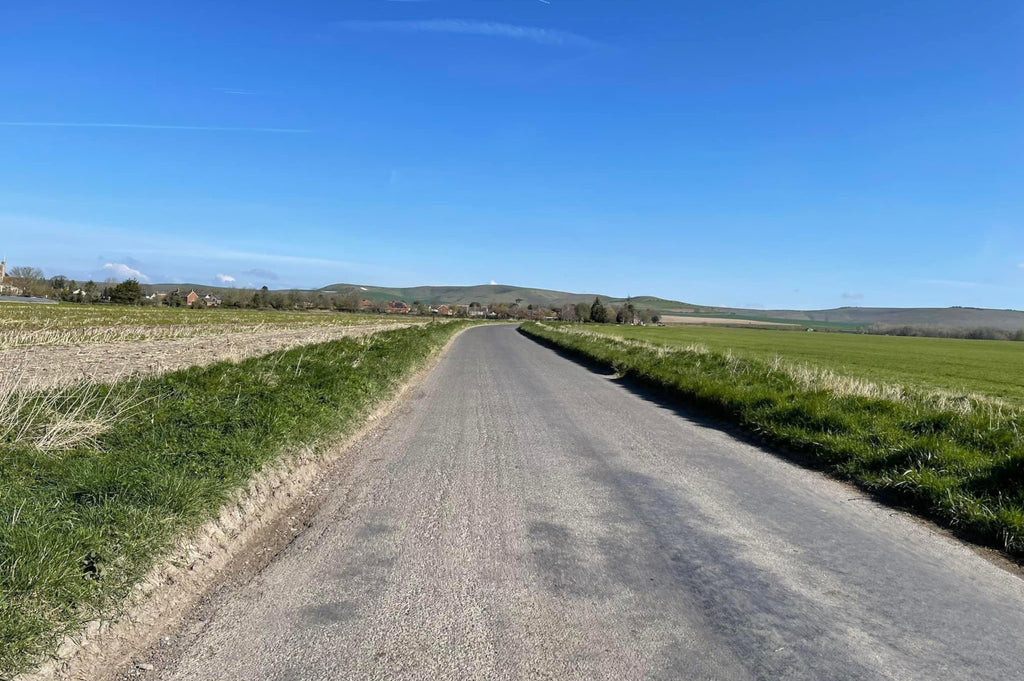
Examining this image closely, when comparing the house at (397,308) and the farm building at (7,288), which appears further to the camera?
the house at (397,308)

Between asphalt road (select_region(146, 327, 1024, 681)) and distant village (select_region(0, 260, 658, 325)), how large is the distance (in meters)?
118

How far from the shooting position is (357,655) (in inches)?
124

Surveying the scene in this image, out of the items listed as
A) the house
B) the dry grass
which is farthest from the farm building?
the dry grass

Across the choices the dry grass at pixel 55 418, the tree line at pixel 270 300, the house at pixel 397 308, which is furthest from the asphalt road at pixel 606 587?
the house at pixel 397 308

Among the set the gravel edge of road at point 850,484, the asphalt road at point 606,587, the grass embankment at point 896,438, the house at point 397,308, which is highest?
the house at point 397,308

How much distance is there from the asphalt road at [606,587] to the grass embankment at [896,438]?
0.50 metres

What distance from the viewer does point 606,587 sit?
406cm

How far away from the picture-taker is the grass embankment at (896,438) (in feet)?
19.6

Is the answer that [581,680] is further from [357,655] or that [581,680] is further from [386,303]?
[386,303]

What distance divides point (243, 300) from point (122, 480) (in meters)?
147

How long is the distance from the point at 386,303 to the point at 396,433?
17337 cm

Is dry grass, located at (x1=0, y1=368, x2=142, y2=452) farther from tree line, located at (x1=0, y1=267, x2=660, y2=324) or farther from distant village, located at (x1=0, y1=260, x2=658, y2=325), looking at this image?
tree line, located at (x1=0, y1=267, x2=660, y2=324)

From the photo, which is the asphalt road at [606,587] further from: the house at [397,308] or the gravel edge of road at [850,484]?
the house at [397,308]

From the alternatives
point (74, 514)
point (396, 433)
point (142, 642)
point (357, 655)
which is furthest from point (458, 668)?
point (396, 433)
